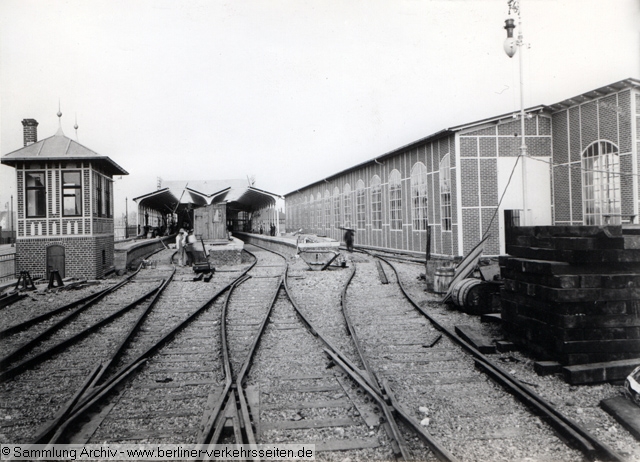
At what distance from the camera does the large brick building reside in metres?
14.4

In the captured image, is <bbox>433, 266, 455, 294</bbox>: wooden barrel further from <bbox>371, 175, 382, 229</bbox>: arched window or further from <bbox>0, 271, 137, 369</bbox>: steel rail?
<bbox>371, 175, 382, 229</bbox>: arched window

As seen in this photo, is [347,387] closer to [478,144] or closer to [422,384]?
[422,384]

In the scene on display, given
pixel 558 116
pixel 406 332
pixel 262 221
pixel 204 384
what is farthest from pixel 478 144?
Answer: pixel 262 221

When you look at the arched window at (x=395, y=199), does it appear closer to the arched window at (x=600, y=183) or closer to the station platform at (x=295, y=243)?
the station platform at (x=295, y=243)

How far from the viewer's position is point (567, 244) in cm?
539

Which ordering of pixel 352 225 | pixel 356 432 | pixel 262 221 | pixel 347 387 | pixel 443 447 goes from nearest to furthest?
pixel 443 447, pixel 356 432, pixel 347 387, pixel 352 225, pixel 262 221

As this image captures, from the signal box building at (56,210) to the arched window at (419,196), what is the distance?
13.6 meters

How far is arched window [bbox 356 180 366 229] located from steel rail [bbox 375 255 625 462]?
23654 millimetres

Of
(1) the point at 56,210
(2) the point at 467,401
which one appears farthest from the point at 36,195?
(2) the point at 467,401

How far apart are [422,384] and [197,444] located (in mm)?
2733

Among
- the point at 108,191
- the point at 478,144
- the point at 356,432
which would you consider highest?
the point at 478,144

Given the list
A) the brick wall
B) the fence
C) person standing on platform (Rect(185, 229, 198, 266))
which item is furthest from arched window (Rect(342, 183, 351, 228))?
the fence

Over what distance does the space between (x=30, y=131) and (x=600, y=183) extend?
20.8 m

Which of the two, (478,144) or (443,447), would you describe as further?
(478,144)
